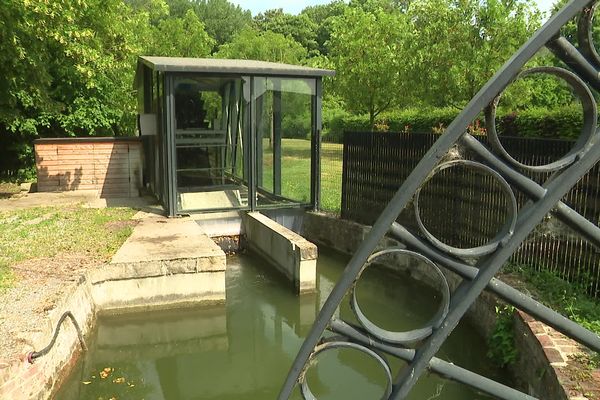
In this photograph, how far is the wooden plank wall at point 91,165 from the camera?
12797 mm

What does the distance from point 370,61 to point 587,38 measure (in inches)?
713

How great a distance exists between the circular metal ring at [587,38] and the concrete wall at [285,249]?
6082 millimetres

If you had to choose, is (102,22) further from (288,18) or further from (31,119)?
(288,18)

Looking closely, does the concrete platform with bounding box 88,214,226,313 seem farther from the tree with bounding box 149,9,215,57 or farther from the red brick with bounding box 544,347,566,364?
the tree with bounding box 149,9,215,57

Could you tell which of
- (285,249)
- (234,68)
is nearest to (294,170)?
(234,68)

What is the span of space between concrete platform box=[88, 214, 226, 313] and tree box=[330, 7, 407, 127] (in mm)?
12688

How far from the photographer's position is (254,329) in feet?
21.7

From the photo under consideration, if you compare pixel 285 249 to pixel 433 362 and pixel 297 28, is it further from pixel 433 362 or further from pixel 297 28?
pixel 297 28

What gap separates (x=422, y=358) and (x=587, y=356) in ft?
9.67

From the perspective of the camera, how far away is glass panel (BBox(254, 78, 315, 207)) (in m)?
9.88

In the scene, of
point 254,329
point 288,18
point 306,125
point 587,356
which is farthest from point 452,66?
point 288,18

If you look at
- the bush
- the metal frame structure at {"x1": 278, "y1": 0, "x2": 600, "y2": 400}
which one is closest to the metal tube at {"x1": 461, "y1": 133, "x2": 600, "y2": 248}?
the metal frame structure at {"x1": 278, "y1": 0, "x2": 600, "y2": 400}

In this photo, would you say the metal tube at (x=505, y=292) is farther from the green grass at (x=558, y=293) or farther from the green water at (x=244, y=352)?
the green water at (x=244, y=352)

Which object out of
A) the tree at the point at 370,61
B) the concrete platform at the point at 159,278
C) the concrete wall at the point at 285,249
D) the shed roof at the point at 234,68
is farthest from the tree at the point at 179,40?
the concrete platform at the point at 159,278
